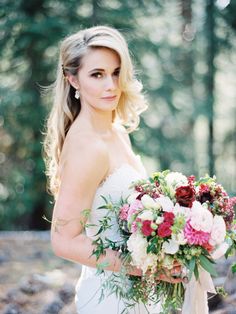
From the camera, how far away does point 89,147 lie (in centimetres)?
284

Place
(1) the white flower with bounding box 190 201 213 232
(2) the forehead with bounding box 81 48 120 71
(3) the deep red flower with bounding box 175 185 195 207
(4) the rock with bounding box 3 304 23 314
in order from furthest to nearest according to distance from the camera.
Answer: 1. (4) the rock with bounding box 3 304 23 314
2. (2) the forehead with bounding box 81 48 120 71
3. (3) the deep red flower with bounding box 175 185 195 207
4. (1) the white flower with bounding box 190 201 213 232

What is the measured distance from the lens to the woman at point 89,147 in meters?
2.75

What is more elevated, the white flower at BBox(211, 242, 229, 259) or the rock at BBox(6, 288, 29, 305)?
the white flower at BBox(211, 242, 229, 259)

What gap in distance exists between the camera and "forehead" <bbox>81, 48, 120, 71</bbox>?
3.06m

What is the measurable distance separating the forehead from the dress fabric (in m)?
0.53

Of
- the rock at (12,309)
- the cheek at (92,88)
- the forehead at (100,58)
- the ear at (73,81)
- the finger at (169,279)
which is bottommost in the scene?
the rock at (12,309)

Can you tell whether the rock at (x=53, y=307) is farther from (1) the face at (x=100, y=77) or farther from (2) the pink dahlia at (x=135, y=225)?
(2) the pink dahlia at (x=135, y=225)

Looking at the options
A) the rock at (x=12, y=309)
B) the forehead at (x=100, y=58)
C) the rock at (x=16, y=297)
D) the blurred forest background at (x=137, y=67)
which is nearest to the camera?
the forehead at (x=100, y=58)

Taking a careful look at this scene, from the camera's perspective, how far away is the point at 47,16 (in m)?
10.7

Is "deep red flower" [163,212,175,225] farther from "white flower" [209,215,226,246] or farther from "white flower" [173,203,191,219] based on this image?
"white flower" [209,215,226,246]

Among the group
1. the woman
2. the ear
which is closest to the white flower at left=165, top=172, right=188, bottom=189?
the woman

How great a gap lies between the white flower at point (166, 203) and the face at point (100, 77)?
0.76 metres

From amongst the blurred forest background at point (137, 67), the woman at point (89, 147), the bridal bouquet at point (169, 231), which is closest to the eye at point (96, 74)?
the woman at point (89, 147)

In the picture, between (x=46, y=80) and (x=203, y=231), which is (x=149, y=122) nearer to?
(x=46, y=80)
